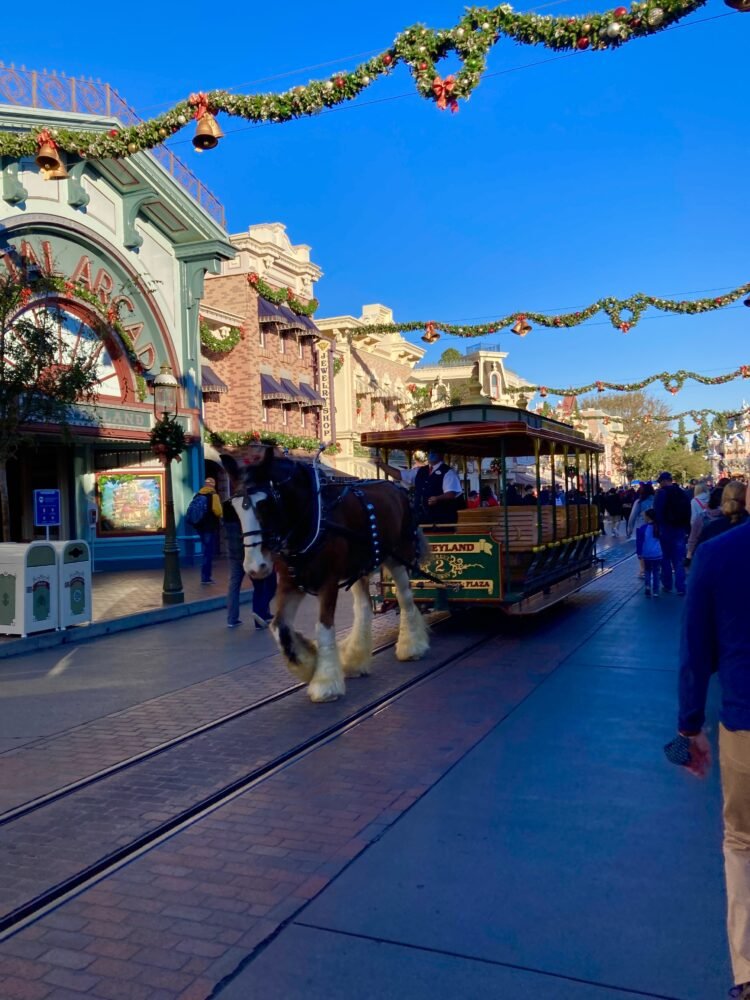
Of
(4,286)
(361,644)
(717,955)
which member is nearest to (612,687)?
(361,644)

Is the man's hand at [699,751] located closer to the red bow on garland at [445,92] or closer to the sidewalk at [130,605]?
the red bow on garland at [445,92]

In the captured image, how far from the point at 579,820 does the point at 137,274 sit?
17353 mm

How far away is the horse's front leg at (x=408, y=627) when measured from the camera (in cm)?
830

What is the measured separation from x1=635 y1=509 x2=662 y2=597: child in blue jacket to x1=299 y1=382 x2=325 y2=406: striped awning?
708 inches

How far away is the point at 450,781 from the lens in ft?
15.9

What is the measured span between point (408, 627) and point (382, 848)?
14.2ft

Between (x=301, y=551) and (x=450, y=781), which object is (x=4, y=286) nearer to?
(x=301, y=551)

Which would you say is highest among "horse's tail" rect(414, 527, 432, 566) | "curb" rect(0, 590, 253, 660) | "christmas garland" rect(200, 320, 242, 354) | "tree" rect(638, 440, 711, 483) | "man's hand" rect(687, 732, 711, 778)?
"christmas garland" rect(200, 320, 242, 354)

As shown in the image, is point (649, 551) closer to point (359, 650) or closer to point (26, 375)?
point (359, 650)

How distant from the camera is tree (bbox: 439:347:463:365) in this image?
6159 cm

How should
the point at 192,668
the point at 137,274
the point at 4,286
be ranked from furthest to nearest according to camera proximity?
the point at 137,274, the point at 4,286, the point at 192,668

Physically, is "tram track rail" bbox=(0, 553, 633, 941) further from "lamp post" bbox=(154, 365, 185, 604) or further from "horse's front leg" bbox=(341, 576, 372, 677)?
"lamp post" bbox=(154, 365, 185, 604)

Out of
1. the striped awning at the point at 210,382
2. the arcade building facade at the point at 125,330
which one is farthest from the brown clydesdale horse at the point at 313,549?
the striped awning at the point at 210,382

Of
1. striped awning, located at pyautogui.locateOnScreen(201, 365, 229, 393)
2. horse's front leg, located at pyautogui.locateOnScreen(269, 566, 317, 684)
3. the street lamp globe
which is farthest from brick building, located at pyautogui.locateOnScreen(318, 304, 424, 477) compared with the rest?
horse's front leg, located at pyautogui.locateOnScreen(269, 566, 317, 684)
